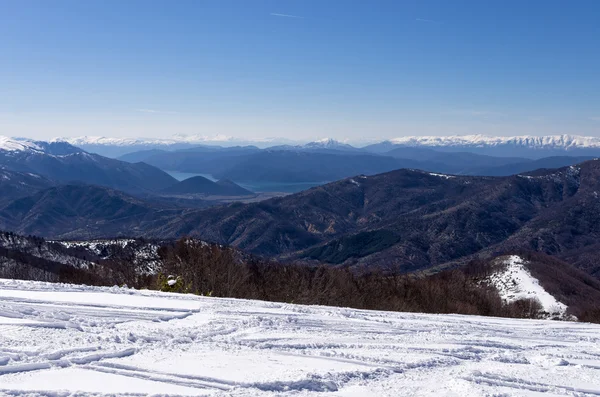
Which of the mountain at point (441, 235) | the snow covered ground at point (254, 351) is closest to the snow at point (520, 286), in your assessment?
the mountain at point (441, 235)

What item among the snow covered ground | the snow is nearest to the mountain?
the snow

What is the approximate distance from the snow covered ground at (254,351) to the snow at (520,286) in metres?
49.3

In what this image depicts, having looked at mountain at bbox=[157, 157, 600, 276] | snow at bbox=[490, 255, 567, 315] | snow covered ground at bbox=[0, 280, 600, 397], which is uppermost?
snow covered ground at bbox=[0, 280, 600, 397]

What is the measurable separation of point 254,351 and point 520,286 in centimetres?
6700

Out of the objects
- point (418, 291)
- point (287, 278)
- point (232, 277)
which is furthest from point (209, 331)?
point (418, 291)

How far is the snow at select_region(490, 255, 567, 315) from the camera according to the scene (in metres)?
58.8

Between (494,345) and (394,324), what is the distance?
96.2 inches

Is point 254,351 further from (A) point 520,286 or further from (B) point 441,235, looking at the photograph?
(B) point 441,235

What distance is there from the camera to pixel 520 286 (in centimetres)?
→ 6662

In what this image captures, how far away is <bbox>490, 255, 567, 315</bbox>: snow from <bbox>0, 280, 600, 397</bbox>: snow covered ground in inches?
1942

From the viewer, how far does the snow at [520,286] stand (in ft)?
193

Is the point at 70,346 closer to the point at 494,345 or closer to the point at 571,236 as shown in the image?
the point at 494,345

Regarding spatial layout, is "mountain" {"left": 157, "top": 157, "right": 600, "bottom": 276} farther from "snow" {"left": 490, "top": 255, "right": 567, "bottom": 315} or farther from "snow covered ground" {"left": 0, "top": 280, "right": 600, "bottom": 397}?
"snow covered ground" {"left": 0, "top": 280, "right": 600, "bottom": 397}

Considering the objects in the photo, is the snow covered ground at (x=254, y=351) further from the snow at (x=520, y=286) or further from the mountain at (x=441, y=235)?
the mountain at (x=441, y=235)
